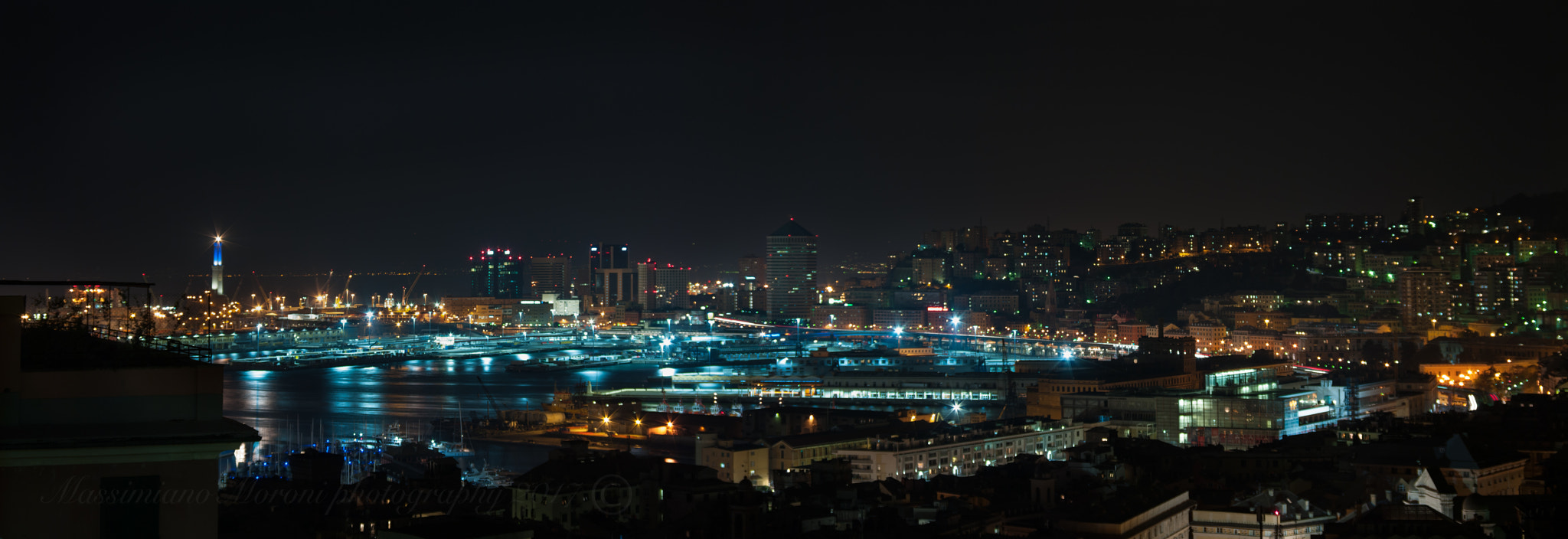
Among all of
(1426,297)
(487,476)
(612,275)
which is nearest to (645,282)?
(612,275)

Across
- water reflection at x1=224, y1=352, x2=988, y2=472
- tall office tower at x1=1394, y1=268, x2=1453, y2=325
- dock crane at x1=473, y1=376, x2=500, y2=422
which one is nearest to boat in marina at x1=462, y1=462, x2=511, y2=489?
water reflection at x1=224, y1=352, x2=988, y2=472

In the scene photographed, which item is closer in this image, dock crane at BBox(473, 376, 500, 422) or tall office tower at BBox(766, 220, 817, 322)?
dock crane at BBox(473, 376, 500, 422)

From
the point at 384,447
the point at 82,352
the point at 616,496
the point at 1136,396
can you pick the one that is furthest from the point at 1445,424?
the point at 82,352

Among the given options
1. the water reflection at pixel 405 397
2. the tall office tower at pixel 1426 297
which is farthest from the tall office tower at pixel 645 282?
the tall office tower at pixel 1426 297

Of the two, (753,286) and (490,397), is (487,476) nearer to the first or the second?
(490,397)

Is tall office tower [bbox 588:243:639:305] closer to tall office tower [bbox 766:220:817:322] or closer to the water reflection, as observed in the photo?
tall office tower [bbox 766:220:817:322]

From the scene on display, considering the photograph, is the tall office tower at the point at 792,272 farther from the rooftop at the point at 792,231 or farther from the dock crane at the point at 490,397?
the dock crane at the point at 490,397

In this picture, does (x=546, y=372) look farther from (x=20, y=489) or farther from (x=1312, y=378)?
(x=20, y=489)

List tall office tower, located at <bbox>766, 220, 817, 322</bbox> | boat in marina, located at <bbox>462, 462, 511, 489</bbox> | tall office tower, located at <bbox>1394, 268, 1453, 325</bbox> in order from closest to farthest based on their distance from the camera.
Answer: boat in marina, located at <bbox>462, 462, 511, 489</bbox>, tall office tower, located at <bbox>1394, 268, 1453, 325</bbox>, tall office tower, located at <bbox>766, 220, 817, 322</bbox>
